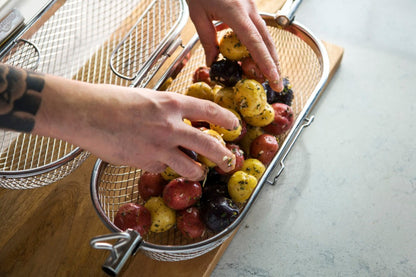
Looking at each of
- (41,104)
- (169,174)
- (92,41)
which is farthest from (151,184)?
(92,41)

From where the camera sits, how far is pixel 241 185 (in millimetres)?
721

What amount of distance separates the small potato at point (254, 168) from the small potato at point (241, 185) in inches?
0.9

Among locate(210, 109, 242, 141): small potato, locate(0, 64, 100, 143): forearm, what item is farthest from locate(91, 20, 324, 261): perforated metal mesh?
locate(0, 64, 100, 143): forearm

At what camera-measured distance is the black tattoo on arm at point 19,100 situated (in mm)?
541

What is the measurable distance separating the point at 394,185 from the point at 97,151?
0.74 meters

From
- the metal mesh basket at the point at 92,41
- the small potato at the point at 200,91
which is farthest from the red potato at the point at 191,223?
the metal mesh basket at the point at 92,41

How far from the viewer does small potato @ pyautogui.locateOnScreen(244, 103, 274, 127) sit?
2.56 ft

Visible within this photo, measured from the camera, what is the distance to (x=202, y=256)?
83cm

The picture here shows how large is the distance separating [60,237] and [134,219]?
0.81 feet

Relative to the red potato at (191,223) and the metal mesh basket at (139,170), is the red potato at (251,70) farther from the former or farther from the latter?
the red potato at (191,223)

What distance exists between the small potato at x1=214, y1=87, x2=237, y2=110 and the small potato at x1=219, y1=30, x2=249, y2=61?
6 cm

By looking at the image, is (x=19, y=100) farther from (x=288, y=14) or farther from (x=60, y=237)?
(x=288, y=14)

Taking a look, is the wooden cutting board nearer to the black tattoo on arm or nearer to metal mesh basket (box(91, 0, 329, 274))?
metal mesh basket (box(91, 0, 329, 274))

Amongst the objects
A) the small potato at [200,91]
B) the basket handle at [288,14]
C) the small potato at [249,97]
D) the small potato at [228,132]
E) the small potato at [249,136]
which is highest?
the basket handle at [288,14]
